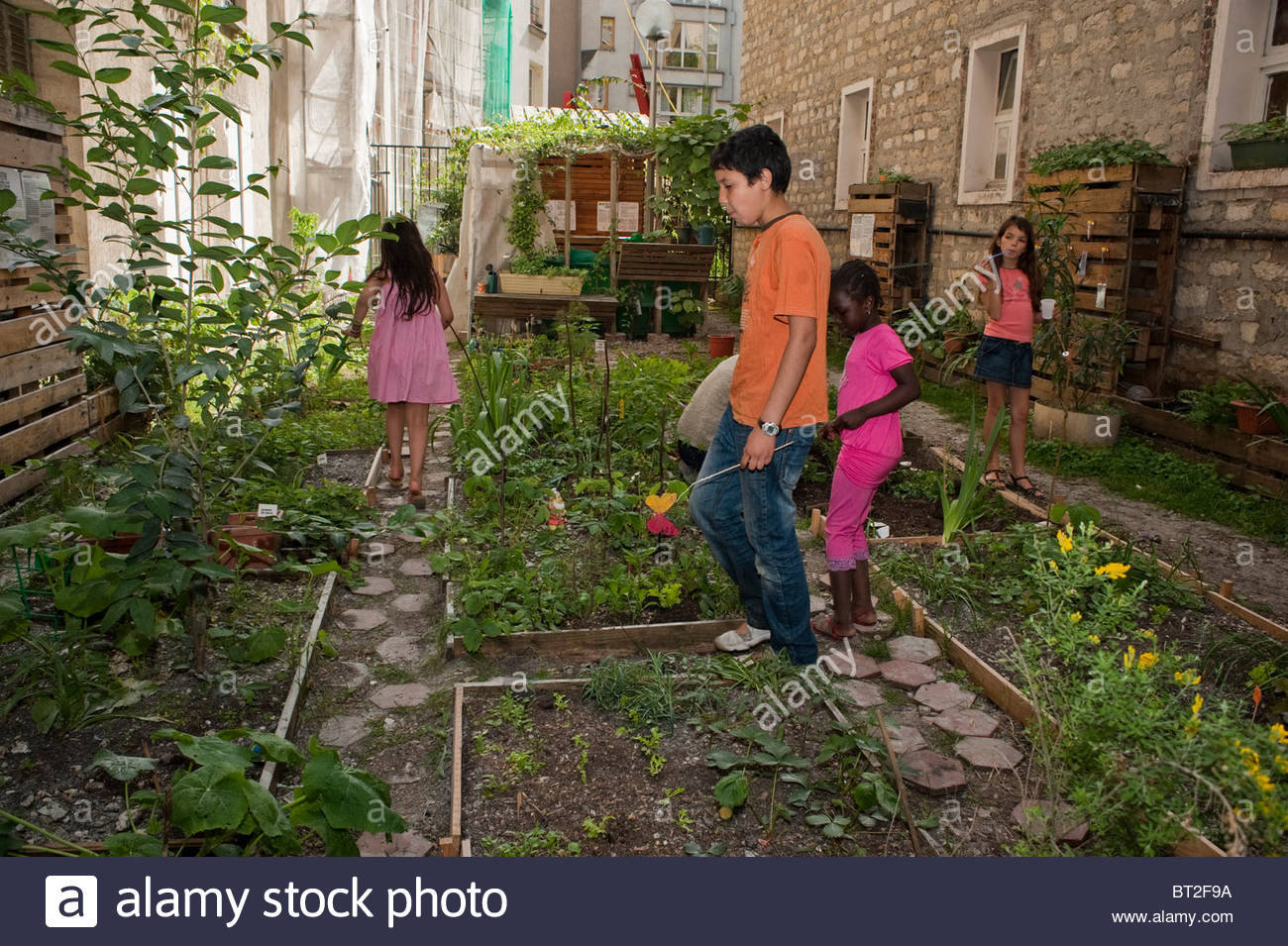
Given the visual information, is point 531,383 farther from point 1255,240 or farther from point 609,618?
point 1255,240

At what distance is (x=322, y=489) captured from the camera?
527 centimetres

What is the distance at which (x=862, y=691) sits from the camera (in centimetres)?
372

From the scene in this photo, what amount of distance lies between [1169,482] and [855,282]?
12.8 ft

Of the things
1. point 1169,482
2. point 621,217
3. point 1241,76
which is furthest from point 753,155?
point 621,217

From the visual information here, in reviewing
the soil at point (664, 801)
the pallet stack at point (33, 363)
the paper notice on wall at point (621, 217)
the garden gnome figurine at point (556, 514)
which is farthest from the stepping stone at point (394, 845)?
the paper notice on wall at point (621, 217)

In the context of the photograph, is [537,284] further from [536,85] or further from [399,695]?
[536,85]

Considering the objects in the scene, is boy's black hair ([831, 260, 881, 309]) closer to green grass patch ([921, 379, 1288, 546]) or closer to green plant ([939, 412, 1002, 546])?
green plant ([939, 412, 1002, 546])

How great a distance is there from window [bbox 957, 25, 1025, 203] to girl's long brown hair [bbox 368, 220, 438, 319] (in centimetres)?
670

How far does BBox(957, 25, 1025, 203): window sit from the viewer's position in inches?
412

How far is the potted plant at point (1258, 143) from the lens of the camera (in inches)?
264

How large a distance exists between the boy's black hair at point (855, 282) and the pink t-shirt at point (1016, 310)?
7.98ft

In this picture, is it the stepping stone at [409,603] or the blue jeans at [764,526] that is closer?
the blue jeans at [764,526]

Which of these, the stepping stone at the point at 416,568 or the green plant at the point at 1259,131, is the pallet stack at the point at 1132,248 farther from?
the stepping stone at the point at 416,568

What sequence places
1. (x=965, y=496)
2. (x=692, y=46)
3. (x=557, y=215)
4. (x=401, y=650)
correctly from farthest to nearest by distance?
(x=692, y=46) → (x=557, y=215) → (x=965, y=496) → (x=401, y=650)
